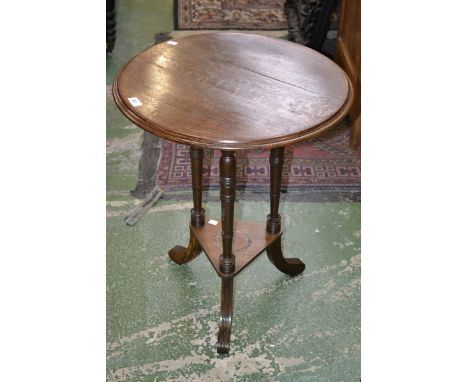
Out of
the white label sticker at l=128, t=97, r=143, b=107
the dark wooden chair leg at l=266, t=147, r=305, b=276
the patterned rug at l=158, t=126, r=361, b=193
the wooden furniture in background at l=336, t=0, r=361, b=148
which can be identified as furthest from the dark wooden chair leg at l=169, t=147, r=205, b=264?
the wooden furniture in background at l=336, t=0, r=361, b=148

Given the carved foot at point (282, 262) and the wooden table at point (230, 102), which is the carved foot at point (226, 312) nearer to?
the wooden table at point (230, 102)

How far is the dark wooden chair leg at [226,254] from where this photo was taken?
1.93 meters

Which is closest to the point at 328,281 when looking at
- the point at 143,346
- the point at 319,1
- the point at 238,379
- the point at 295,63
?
the point at 238,379

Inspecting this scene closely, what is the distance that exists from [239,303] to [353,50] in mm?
1874

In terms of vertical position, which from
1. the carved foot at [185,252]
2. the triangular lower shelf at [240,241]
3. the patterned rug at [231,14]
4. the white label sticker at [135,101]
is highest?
the white label sticker at [135,101]

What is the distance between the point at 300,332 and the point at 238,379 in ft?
1.12

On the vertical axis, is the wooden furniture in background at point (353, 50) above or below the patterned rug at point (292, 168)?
above

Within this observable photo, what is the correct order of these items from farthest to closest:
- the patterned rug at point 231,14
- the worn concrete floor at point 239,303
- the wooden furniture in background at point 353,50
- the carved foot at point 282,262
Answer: the patterned rug at point 231,14 < the wooden furniture in background at point 353,50 < the carved foot at point 282,262 < the worn concrete floor at point 239,303

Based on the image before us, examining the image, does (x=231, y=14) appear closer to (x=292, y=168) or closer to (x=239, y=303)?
(x=292, y=168)

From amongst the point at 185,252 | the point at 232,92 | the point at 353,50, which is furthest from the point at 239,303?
the point at 353,50

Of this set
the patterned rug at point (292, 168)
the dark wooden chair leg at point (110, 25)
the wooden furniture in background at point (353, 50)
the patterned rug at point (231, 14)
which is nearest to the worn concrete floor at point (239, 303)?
the patterned rug at point (292, 168)

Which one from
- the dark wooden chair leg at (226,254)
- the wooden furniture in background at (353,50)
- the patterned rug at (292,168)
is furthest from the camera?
the wooden furniture in background at (353,50)

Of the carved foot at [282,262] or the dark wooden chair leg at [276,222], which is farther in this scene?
the carved foot at [282,262]

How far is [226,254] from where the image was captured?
222 centimetres
